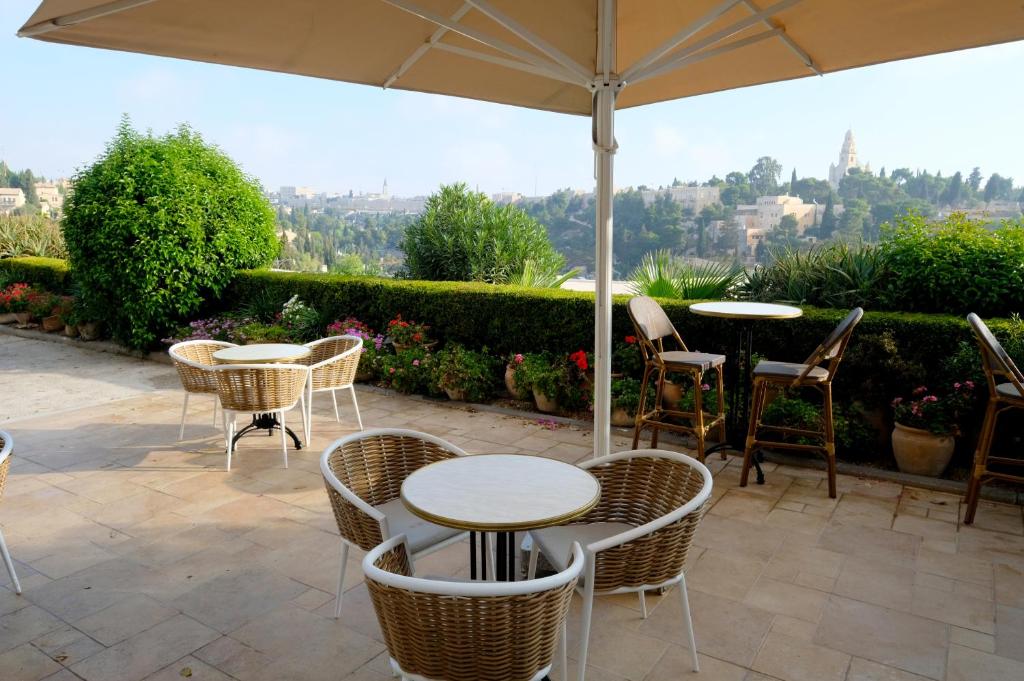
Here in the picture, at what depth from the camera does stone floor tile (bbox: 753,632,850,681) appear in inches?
93.3

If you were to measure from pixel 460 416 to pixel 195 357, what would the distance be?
7.30ft

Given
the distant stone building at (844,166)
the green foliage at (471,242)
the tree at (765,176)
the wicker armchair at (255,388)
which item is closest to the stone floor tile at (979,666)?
the wicker armchair at (255,388)

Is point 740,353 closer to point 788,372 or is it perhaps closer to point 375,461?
point 788,372

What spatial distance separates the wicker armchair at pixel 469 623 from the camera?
64.1 inches

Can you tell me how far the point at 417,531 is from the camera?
2.47 m

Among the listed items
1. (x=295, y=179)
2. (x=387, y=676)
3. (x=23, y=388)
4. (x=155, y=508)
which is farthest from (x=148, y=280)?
(x=295, y=179)

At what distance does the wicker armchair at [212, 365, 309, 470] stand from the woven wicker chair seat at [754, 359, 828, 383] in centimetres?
308

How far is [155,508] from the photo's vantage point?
3.90 metres

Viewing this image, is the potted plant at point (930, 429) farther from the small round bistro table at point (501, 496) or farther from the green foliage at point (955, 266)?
the small round bistro table at point (501, 496)

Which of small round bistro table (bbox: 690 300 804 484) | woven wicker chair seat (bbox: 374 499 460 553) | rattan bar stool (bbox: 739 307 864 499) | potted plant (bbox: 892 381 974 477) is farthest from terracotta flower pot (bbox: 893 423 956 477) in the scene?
woven wicker chair seat (bbox: 374 499 460 553)

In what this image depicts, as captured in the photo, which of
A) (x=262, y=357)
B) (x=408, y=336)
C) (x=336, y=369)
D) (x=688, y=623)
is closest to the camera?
(x=688, y=623)

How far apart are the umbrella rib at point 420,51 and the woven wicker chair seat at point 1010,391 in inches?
133

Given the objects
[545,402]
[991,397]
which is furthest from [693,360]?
[545,402]

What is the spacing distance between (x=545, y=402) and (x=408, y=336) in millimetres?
1771
